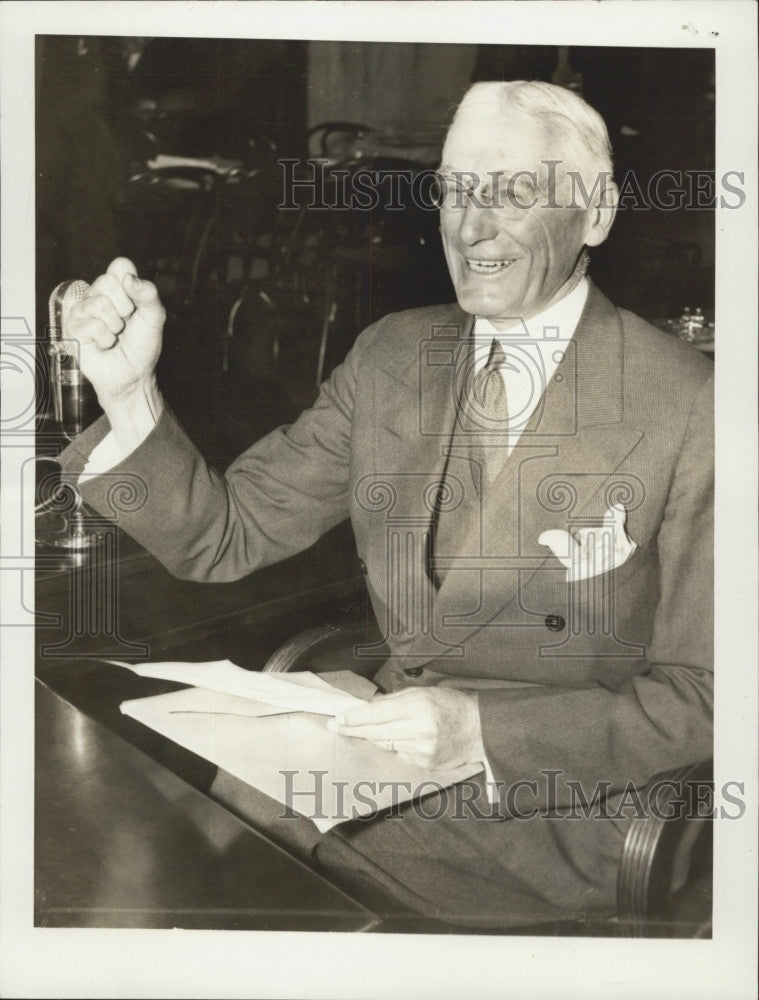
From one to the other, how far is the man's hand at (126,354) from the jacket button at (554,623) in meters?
0.81

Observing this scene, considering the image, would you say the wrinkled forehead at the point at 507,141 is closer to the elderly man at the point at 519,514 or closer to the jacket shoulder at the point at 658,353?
the elderly man at the point at 519,514

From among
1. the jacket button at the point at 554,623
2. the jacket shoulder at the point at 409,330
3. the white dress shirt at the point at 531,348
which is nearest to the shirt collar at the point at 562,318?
the white dress shirt at the point at 531,348

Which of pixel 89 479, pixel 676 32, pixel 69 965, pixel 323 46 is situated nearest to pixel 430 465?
pixel 89 479

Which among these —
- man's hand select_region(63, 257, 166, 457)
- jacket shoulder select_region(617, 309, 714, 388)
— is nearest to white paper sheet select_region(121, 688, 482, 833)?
man's hand select_region(63, 257, 166, 457)

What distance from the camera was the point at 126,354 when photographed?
6.11ft

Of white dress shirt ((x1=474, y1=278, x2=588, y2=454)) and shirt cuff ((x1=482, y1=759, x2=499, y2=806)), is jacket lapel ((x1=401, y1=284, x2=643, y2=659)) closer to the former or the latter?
white dress shirt ((x1=474, y1=278, x2=588, y2=454))

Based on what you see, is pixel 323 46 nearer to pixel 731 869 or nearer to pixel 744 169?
pixel 744 169

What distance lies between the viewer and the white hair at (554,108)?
178 cm

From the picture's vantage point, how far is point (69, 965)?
1.92 m

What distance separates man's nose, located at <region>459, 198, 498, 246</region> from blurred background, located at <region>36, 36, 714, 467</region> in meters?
0.06

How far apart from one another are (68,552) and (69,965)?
0.79m

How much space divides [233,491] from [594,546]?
672 mm

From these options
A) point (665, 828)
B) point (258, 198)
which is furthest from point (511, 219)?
point (665, 828)

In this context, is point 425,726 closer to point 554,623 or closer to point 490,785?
point 490,785
